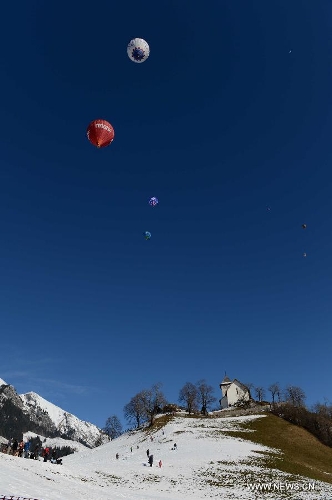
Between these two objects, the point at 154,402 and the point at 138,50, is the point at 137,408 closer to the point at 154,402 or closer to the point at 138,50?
the point at 154,402

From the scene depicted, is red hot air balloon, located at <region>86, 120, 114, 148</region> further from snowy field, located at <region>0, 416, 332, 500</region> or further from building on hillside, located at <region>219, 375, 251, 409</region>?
building on hillside, located at <region>219, 375, 251, 409</region>

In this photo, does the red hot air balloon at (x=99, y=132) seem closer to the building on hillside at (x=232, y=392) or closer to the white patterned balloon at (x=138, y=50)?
the white patterned balloon at (x=138, y=50)

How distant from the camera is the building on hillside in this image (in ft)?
407

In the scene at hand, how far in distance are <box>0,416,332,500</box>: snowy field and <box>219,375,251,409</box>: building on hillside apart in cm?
6403

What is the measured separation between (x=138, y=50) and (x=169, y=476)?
41785mm

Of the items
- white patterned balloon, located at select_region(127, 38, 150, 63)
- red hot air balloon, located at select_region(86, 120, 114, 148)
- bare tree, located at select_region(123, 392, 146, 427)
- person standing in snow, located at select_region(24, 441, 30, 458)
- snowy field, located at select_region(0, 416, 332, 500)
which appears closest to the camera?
snowy field, located at select_region(0, 416, 332, 500)

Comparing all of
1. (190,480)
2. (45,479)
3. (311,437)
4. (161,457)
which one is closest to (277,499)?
(190,480)

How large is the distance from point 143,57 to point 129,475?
40797 millimetres

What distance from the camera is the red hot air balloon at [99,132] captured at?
33594 mm

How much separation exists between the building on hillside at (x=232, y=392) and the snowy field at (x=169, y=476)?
6403 centimetres

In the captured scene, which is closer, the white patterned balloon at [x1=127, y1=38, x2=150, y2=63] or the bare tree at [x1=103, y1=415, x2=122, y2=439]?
the white patterned balloon at [x1=127, y1=38, x2=150, y2=63]

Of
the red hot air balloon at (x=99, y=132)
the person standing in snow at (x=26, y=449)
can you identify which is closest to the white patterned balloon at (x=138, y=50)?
the red hot air balloon at (x=99, y=132)

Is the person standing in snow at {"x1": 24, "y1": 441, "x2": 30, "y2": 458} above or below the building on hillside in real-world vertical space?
below

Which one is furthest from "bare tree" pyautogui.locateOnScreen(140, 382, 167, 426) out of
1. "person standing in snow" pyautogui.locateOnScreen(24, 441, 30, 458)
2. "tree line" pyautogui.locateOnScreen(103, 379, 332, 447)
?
"person standing in snow" pyautogui.locateOnScreen(24, 441, 30, 458)
